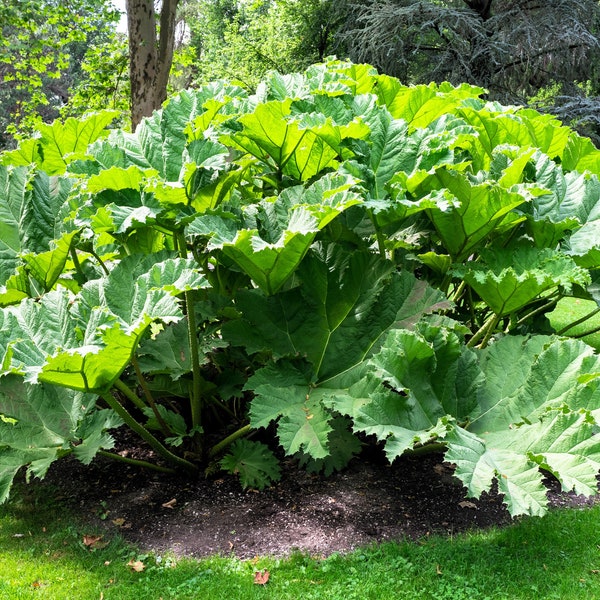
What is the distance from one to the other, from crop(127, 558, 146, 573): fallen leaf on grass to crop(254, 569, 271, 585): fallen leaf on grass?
0.44 m

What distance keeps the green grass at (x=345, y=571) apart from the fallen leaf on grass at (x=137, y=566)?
0.05 feet

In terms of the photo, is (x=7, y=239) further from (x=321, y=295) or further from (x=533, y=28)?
(x=533, y=28)

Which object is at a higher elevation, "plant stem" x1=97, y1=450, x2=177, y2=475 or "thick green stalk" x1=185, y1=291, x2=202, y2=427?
"thick green stalk" x1=185, y1=291, x2=202, y2=427

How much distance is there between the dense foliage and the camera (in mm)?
2297

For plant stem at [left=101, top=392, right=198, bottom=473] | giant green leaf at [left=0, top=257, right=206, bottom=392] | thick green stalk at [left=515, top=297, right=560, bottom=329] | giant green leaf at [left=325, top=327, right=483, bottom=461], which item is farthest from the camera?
thick green stalk at [left=515, top=297, right=560, bottom=329]

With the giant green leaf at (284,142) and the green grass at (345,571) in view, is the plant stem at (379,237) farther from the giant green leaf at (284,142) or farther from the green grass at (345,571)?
the green grass at (345,571)

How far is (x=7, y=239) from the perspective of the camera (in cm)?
310

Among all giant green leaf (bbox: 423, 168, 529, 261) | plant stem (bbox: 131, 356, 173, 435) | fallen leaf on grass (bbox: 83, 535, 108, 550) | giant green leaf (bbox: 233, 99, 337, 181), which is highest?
giant green leaf (bbox: 233, 99, 337, 181)

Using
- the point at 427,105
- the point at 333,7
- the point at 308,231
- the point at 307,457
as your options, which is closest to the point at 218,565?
the point at 307,457

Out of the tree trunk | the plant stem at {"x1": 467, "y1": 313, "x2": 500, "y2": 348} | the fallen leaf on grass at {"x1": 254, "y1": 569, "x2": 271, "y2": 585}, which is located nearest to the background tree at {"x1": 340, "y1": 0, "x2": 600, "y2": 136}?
the tree trunk

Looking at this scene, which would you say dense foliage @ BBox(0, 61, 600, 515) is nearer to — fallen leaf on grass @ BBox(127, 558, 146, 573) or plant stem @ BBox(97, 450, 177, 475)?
plant stem @ BBox(97, 450, 177, 475)

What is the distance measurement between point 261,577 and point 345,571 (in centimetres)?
31

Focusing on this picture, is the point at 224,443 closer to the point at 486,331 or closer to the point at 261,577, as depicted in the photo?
the point at 261,577

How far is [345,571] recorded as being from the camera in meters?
2.41
